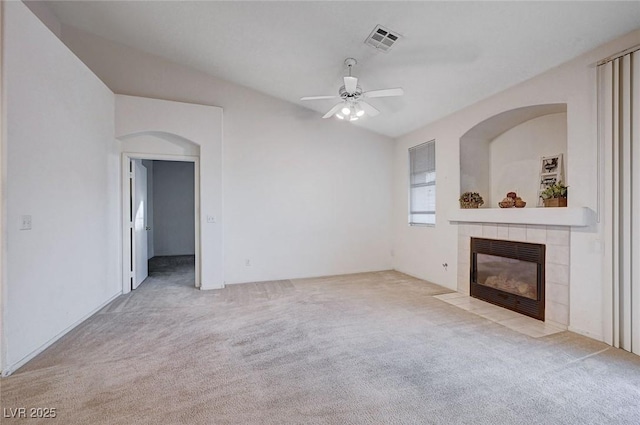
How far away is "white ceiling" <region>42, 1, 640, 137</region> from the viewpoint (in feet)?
8.48

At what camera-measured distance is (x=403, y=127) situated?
5.39 meters

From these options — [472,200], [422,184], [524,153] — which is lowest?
[472,200]

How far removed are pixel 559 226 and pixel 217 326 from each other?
3.94 m

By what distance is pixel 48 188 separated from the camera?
2705 mm

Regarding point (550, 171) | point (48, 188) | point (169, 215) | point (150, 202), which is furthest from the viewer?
point (169, 215)

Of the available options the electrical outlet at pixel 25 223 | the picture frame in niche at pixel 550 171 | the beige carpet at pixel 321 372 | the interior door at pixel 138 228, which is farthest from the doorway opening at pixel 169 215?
the picture frame in niche at pixel 550 171

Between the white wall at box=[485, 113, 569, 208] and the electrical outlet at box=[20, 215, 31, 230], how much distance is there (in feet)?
18.5

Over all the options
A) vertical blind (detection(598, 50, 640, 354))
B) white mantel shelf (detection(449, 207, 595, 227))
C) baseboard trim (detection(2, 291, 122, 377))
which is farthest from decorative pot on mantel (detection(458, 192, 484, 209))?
baseboard trim (detection(2, 291, 122, 377))

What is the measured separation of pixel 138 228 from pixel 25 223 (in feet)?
8.26

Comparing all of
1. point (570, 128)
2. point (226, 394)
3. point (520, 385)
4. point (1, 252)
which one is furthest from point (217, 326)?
point (570, 128)

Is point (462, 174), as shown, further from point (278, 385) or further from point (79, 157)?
point (79, 157)

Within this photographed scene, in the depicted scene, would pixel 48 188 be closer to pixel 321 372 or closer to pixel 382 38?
pixel 321 372

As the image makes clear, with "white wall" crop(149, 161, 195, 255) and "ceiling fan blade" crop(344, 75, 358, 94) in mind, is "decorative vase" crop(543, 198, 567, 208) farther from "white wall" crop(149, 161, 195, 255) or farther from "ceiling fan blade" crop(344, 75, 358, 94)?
"white wall" crop(149, 161, 195, 255)

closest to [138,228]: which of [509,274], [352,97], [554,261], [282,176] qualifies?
[282,176]
